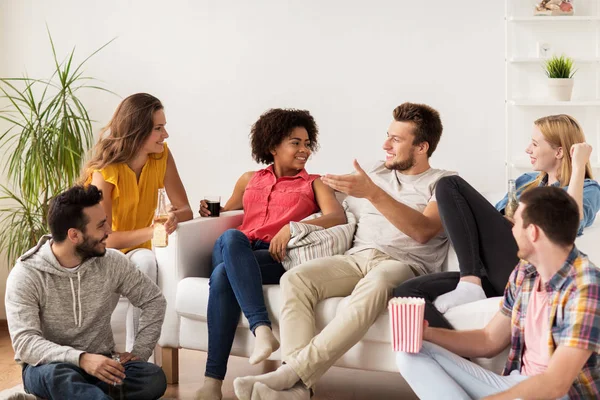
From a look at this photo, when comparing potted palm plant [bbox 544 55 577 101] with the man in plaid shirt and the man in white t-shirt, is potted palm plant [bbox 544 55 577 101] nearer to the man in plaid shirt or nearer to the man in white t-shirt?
the man in white t-shirt

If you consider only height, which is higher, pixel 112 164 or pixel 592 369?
pixel 112 164

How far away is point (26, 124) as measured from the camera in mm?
4738

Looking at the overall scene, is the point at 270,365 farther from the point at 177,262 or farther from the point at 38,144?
the point at 38,144

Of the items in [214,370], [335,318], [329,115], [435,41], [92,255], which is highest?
[435,41]

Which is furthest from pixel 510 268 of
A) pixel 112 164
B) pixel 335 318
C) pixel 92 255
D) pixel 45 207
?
pixel 45 207

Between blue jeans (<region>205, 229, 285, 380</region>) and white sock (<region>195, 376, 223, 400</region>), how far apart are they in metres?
0.02

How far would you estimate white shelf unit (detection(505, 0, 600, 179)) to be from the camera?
4391 mm

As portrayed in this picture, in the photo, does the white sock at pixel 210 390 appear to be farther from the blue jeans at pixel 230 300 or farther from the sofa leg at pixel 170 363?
the sofa leg at pixel 170 363

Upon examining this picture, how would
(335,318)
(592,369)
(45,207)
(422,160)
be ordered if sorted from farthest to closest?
(45,207) → (422,160) → (335,318) → (592,369)

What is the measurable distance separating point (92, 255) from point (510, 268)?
56.3 inches

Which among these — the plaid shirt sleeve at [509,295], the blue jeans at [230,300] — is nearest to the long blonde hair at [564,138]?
the plaid shirt sleeve at [509,295]

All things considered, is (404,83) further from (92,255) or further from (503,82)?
(92,255)

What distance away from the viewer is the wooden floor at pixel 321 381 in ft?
11.0

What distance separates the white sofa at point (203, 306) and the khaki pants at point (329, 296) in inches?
3.1
